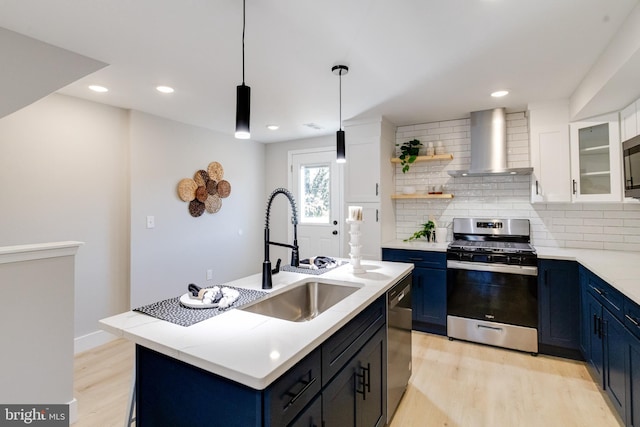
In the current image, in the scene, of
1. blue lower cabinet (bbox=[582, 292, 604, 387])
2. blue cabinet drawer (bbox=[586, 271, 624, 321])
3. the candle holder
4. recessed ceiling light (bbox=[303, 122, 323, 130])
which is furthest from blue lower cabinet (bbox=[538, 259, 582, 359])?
recessed ceiling light (bbox=[303, 122, 323, 130])

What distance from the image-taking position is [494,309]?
308 centimetres

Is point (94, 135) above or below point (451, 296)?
above

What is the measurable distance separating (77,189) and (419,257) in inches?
134

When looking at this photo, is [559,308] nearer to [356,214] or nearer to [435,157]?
[435,157]

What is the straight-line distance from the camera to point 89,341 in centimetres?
308

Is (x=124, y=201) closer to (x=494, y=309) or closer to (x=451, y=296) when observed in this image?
(x=451, y=296)

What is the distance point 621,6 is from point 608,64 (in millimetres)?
518

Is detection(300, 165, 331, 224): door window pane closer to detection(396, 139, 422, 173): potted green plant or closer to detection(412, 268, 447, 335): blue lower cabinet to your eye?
detection(396, 139, 422, 173): potted green plant

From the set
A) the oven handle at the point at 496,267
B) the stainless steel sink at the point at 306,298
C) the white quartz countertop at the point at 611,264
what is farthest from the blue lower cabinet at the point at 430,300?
the stainless steel sink at the point at 306,298

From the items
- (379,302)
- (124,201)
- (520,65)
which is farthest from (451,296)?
(124,201)

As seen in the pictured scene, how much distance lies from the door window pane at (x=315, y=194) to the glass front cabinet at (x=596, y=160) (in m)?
2.84

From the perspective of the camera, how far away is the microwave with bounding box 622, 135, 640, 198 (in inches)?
86.7

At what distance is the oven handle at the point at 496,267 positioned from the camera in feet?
9.60

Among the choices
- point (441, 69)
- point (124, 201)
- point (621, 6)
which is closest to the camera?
point (621, 6)
